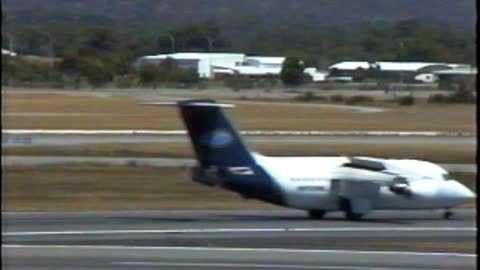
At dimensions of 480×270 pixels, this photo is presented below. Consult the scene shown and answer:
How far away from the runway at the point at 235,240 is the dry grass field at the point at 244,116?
146 feet

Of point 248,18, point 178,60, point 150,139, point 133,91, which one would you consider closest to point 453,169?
point 150,139

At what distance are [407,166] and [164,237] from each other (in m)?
8.21


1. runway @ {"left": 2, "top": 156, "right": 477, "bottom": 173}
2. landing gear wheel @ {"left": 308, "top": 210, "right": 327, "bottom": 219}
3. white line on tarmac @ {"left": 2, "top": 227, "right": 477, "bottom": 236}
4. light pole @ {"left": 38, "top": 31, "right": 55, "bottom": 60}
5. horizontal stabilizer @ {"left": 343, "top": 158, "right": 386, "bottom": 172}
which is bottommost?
runway @ {"left": 2, "top": 156, "right": 477, "bottom": 173}

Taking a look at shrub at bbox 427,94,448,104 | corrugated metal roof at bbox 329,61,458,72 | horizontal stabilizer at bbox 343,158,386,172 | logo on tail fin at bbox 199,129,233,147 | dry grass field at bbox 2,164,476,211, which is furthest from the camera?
shrub at bbox 427,94,448,104

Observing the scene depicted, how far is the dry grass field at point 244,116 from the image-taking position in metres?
86.3

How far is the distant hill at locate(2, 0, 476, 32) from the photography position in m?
131

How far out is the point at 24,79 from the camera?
94000 mm

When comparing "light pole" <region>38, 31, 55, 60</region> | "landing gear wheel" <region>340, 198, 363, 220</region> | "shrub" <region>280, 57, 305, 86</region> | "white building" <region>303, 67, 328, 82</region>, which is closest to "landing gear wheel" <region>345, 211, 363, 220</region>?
"landing gear wheel" <region>340, 198, 363, 220</region>

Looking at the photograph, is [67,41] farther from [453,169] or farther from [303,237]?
[303,237]

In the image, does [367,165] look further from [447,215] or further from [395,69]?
[395,69]

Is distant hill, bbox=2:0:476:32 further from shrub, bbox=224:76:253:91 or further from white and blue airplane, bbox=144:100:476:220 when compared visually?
white and blue airplane, bbox=144:100:476:220

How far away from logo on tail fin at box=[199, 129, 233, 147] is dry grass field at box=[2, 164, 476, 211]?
15.4 ft

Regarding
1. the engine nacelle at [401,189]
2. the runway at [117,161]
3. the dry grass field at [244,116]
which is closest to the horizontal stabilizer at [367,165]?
the engine nacelle at [401,189]

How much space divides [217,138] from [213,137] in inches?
3.9
